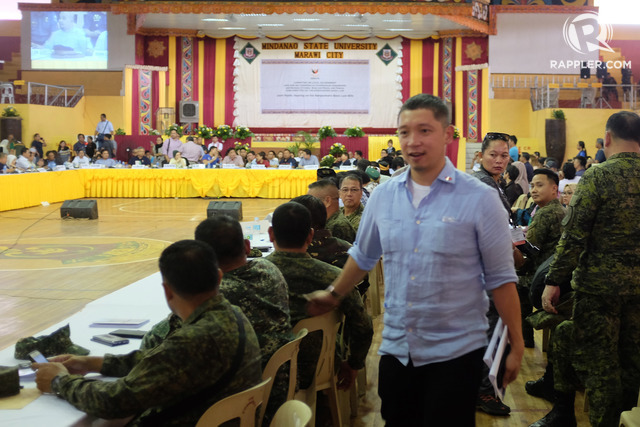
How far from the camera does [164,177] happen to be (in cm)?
1534

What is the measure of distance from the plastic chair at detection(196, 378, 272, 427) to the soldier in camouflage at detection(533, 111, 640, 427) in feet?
4.87

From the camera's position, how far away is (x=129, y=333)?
2.70 meters

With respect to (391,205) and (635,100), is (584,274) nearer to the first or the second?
(391,205)

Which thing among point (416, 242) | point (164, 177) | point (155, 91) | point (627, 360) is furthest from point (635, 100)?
point (416, 242)

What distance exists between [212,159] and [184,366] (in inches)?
565

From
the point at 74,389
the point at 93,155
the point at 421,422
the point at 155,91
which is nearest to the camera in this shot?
the point at 74,389

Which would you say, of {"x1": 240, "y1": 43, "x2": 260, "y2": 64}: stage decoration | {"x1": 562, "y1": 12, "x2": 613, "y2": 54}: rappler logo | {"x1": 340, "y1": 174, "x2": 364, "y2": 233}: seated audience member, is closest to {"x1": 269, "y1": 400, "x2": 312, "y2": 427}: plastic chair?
{"x1": 340, "y1": 174, "x2": 364, "y2": 233}: seated audience member

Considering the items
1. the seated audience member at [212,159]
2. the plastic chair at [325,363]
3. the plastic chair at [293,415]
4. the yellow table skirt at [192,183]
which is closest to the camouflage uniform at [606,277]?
the plastic chair at [325,363]

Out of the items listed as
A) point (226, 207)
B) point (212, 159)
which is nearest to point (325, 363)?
point (226, 207)

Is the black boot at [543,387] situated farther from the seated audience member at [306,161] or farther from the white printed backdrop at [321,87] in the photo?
the white printed backdrop at [321,87]

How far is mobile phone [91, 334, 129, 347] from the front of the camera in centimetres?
259

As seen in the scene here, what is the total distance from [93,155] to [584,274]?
15826mm

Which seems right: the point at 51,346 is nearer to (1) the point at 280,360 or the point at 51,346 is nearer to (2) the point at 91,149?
(1) the point at 280,360

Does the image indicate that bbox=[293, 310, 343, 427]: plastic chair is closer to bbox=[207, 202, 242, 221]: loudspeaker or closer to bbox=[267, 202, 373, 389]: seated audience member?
bbox=[267, 202, 373, 389]: seated audience member
